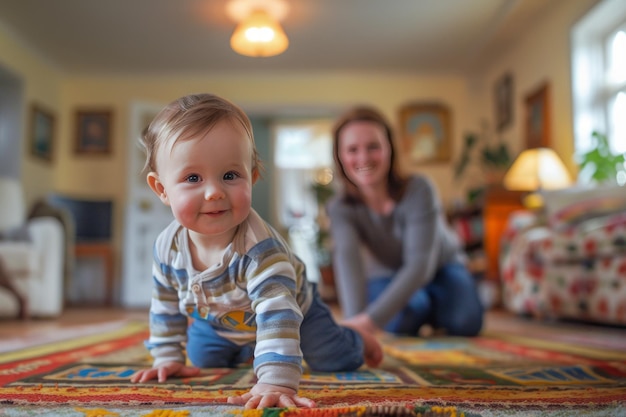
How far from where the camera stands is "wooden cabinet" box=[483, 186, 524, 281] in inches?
154

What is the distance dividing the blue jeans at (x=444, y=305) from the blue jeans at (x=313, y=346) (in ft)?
3.01

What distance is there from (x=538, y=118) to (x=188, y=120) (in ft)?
13.5

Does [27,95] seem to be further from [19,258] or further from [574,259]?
[574,259]

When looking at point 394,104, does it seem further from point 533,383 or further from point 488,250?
point 533,383

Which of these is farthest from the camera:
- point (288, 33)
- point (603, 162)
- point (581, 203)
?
point (288, 33)

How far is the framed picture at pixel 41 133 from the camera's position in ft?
16.8

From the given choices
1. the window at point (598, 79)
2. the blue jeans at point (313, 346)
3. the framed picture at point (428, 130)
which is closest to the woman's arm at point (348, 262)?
the blue jeans at point (313, 346)

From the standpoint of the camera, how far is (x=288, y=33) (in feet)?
15.0

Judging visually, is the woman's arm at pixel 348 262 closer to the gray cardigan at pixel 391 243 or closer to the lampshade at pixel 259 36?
the gray cardigan at pixel 391 243

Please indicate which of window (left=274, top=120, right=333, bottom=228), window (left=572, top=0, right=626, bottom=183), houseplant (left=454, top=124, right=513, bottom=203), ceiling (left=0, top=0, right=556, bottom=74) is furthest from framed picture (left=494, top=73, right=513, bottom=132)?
window (left=274, top=120, right=333, bottom=228)

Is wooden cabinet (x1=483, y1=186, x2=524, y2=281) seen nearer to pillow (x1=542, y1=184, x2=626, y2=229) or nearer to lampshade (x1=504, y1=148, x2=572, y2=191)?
lampshade (x1=504, y1=148, x2=572, y2=191)

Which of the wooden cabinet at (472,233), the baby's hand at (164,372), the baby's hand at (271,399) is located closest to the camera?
the baby's hand at (271,399)

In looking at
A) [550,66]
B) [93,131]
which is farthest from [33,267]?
[550,66]

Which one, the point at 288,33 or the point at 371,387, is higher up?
the point at 288,33
